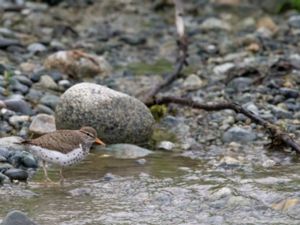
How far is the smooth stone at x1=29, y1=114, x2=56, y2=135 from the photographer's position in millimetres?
13062

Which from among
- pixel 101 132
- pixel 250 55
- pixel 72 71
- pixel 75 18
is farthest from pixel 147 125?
pixel 75 18

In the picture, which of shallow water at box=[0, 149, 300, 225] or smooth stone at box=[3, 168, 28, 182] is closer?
shallow water at box=[0, 149, 300, 225]

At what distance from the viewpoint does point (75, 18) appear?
22.4m

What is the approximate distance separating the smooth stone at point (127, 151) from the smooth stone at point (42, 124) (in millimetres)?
1020

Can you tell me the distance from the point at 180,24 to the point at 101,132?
3911mm

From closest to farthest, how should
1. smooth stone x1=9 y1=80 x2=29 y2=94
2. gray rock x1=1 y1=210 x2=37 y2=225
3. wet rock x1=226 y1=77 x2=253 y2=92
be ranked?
gray rock x1=1 y1=210 x2=37 y2=225
smooth stone x1=9 y1=80 x2=29 y2=94
wet rock x1=226 y1=77 x2=253 y2=92

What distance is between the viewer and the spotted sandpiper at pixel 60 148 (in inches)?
429

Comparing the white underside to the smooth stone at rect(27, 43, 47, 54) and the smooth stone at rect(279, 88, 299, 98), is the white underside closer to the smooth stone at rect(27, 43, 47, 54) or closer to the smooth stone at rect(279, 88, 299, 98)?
the smooth stone at rect(279, 88, 299, 98)

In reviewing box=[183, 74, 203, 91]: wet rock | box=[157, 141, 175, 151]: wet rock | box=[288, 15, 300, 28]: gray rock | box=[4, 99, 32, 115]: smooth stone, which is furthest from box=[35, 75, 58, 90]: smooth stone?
box=[288, 15, 300, 28]: gray rock

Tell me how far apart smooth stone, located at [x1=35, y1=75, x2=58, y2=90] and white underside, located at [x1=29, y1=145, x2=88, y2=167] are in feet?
15.1

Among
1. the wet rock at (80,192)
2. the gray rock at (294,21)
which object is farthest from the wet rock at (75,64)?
the wet rock at (80,192)

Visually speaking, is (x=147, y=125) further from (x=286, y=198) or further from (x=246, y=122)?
(x=286, y=198)

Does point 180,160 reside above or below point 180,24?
below

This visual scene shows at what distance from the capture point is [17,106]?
1381cm
